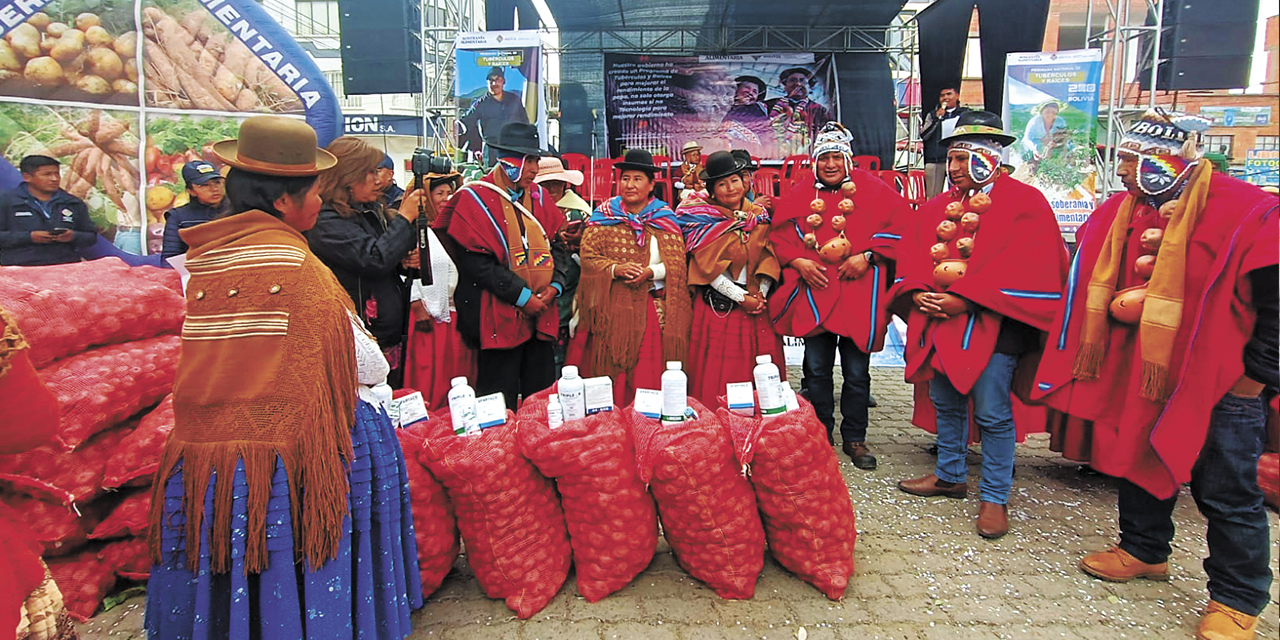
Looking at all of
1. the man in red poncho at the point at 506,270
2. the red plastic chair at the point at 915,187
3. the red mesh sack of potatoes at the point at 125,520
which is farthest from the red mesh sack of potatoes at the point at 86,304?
the red plastic chair at the point at 915,187

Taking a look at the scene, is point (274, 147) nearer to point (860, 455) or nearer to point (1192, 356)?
point (1192, 356)

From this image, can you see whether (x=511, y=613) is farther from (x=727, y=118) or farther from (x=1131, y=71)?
(x=1131, y=71)

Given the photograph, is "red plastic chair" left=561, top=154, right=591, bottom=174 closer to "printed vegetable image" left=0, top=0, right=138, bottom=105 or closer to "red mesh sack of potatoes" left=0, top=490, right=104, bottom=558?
"printed vegetable image" left=0, top=0, right=138, bottom=105

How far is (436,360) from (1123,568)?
3.80 metres

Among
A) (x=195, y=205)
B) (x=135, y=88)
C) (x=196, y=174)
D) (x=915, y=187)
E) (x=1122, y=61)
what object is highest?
(x=1122, y=61)

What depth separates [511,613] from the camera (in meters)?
2.56

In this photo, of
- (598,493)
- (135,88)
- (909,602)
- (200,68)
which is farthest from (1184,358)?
(135,88)

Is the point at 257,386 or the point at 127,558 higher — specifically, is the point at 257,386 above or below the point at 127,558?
above

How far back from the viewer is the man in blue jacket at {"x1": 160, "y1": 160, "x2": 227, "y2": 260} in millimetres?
4223

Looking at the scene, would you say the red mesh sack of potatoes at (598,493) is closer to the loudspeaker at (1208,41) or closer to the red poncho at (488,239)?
the red poncho at (488,239)

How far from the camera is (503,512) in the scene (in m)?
2.46

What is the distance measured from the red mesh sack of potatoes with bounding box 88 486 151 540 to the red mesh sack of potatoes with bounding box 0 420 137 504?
104 millimetres

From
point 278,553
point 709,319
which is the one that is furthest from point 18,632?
point 709,319

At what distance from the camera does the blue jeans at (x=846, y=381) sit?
4.11m
